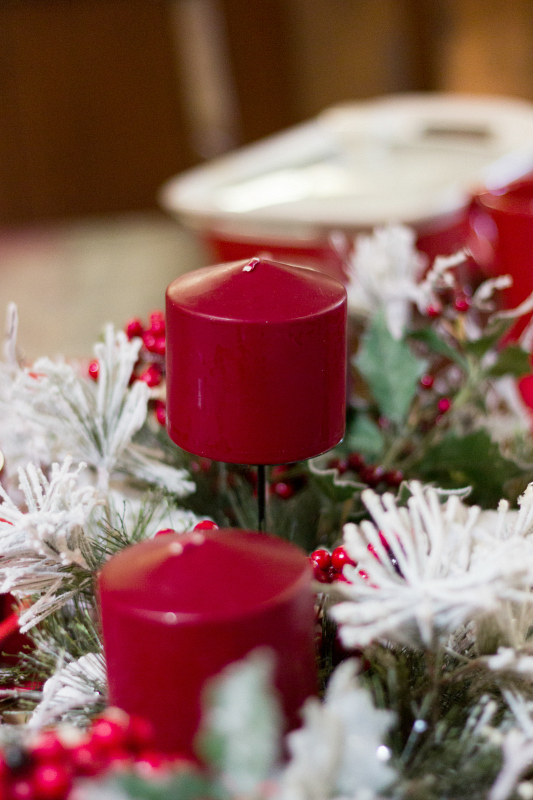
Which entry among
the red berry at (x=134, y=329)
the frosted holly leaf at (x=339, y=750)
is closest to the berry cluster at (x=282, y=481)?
the red berry at (x=134, y=329)

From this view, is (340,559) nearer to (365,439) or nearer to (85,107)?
(365,439)

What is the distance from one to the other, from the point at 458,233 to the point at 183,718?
0.94 meters

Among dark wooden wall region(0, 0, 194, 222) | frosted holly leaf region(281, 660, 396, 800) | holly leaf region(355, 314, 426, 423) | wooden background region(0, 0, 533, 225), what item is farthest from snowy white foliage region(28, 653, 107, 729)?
dark wooden wall region(0, 0, 194, 222)

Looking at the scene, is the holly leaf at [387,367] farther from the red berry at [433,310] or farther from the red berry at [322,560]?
the red berry at [322,560]

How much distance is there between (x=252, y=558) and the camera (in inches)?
9.5

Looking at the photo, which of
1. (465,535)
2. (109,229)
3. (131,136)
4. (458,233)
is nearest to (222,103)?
(131,136)

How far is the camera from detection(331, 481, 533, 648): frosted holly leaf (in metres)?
0.25

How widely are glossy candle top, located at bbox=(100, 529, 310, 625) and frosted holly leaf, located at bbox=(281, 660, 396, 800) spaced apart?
3cm

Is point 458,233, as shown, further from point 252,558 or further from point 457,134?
point 252,558

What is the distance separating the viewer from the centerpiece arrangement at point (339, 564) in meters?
0.21

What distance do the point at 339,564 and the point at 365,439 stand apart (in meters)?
0.16

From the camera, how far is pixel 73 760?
217 mm

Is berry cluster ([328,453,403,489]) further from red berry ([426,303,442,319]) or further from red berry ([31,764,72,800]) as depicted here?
red berry ([31,764,72,800])

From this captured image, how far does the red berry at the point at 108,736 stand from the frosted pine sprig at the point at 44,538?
0.27 ft
